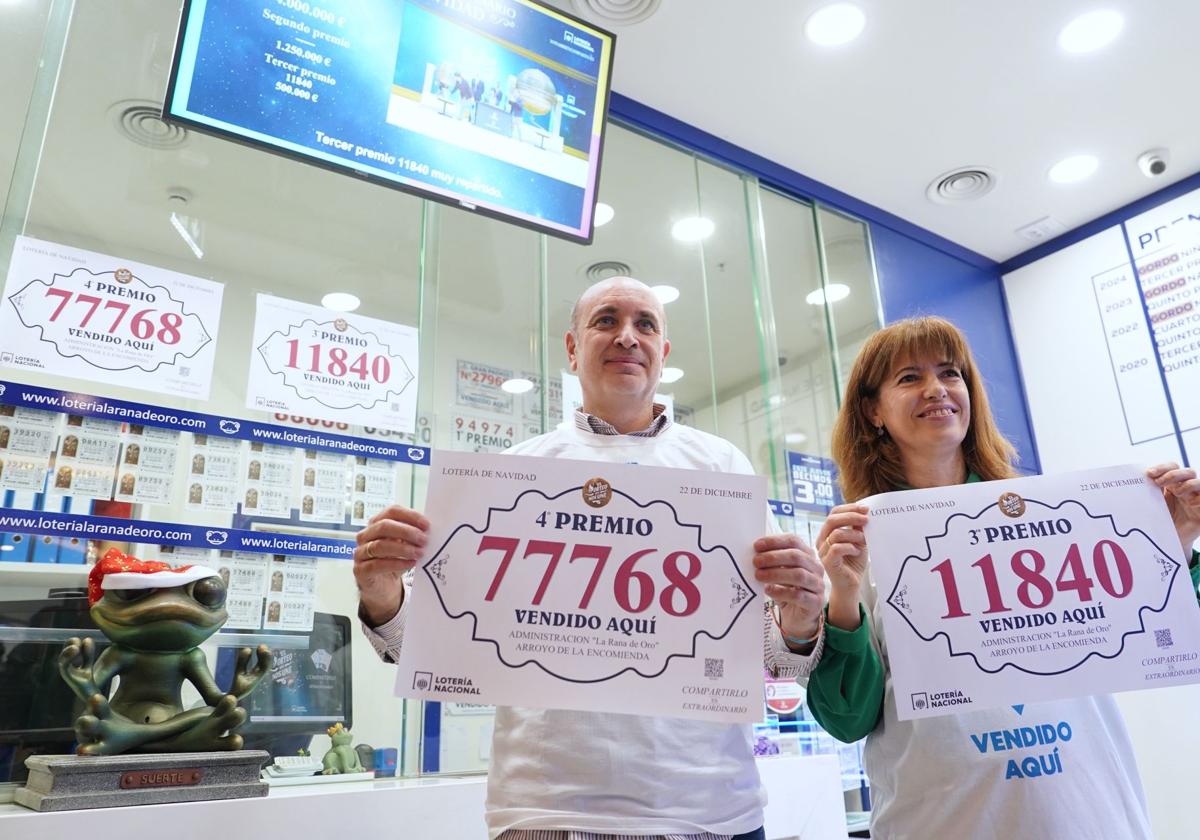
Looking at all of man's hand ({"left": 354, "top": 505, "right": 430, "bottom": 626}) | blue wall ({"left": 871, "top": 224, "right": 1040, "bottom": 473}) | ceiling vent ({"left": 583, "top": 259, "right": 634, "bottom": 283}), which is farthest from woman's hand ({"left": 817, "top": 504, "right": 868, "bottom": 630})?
blue wall ({"left": 871, "top": 224, "right": 1040, "bottom": 473})

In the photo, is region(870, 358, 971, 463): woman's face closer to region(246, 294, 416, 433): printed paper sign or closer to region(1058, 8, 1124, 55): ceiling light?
region(246, 294, 416, 433): printed paper sign

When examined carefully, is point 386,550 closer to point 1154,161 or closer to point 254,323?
point 254,323

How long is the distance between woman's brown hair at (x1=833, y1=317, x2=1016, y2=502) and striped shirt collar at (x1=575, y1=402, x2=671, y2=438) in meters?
0.35

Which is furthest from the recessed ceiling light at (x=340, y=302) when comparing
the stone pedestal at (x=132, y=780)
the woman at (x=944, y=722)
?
the woman at (x=944, y=722)

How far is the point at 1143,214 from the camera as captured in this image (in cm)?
405

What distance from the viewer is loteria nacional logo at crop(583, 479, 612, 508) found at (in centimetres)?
126

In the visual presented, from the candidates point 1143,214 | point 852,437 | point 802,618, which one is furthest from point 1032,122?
point 802,618

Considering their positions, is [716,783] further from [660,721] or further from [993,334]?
[993,334]

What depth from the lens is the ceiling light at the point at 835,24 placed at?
9.39ft

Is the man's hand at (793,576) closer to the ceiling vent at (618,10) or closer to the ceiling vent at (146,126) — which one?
the ceiling vent at (146,126)

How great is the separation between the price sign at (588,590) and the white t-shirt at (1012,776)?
283 mm

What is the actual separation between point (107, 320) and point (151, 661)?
87 cm

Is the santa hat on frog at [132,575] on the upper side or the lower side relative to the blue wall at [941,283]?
lower

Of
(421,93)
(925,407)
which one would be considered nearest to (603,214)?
(421,93)
